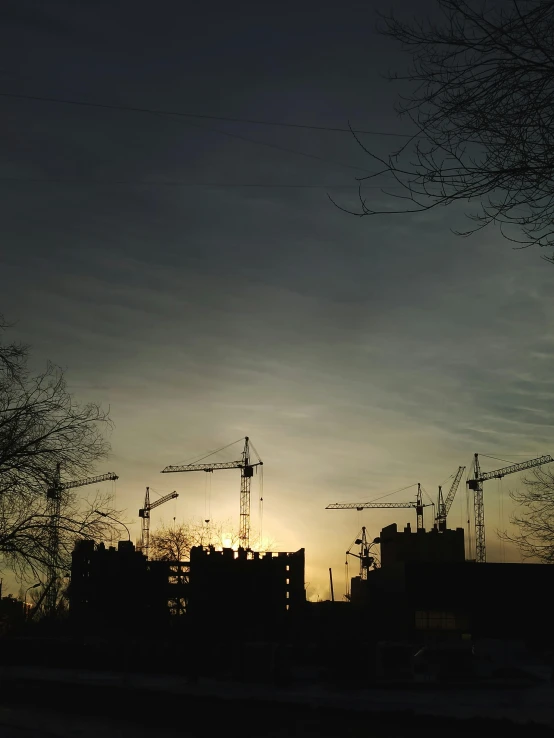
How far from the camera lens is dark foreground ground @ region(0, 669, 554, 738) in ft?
67.4

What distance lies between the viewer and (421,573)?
81375mm

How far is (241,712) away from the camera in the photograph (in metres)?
25.3

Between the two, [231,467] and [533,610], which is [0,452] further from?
[231,467]

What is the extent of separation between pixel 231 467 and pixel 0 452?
513ft

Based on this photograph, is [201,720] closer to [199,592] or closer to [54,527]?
[54,527]

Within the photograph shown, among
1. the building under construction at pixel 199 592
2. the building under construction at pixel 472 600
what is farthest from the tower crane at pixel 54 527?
the building under construction at pixel 472 600

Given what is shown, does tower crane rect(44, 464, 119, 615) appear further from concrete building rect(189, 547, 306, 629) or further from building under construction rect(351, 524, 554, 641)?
building under construction rect(351, 524, 554, 641)

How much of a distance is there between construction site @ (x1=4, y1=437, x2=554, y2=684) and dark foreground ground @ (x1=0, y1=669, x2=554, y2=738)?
10.8 ft

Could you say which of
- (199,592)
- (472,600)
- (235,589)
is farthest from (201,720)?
(472,600)

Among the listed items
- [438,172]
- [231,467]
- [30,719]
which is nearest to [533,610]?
[30,719]

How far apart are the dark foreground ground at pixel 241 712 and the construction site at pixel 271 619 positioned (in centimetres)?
330

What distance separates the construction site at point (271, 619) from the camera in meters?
36.0

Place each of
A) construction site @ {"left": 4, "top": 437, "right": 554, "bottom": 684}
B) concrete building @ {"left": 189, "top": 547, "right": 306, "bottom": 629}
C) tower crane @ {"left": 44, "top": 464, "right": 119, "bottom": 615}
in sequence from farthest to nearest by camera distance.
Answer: concrete building @ {"left": 189, "top": 547, "right": 306, "bottom": 629}
construction site @ {"left": 4, "top": 437, "right": 554, "bottom": 684}
tower crane @ {"left": 44, "top": 464, "right": 119, "bottom": 615}

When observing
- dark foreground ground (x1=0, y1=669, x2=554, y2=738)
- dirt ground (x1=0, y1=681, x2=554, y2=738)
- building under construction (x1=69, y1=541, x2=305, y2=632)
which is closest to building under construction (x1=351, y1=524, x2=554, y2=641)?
building under construction (x1=69, y1=541, x2=305, y2=632)
